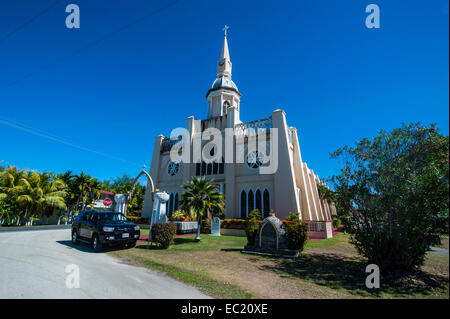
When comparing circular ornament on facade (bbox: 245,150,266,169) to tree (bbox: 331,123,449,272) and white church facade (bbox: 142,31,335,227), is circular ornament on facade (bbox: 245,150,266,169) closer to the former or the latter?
white church facade (bbox: 142,31,335,227)

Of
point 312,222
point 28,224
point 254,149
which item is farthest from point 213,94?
point 28,224

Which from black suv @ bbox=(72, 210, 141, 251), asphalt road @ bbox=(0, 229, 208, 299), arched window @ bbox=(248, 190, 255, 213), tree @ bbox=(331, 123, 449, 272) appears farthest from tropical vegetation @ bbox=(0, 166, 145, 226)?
tree @ bbox=(331, 123, 449, 272)

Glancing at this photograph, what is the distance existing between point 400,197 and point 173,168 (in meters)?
21.6

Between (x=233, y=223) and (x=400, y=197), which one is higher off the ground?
(x=400, y=197)

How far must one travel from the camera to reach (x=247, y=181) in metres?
18.8

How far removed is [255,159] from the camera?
1903 cm

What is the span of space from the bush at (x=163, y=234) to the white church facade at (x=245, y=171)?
8756 mm

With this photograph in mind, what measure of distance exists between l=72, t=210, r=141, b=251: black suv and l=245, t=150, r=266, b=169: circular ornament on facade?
11.7 m

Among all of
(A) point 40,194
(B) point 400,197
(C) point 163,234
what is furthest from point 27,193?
(B) point 400,197

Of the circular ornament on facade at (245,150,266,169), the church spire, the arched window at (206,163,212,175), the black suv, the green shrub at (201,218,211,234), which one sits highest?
the church spire

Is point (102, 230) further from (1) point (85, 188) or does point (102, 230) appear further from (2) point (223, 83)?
(1) point (85, 188)

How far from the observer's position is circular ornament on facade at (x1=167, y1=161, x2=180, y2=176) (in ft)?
79.4

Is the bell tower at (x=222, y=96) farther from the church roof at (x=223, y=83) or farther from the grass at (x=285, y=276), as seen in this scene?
the grass at (x=285, y=276)
